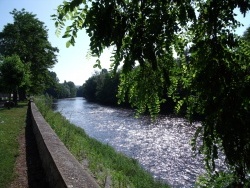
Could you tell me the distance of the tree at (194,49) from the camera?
2410 millimetres

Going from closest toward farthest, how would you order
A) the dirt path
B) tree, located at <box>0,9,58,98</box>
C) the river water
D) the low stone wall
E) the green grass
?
the low stone wall
the dirt path
the green grass
the river water
tree, located at <box>0,9,58,98</box>

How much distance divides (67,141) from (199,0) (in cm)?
1154

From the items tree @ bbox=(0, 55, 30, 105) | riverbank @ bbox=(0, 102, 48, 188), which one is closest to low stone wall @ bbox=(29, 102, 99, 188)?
riverbank @ bbox=(0, 102, 48, 188)

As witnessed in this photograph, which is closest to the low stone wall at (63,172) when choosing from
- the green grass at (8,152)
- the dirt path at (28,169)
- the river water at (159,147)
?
the dirt path at (28,169)

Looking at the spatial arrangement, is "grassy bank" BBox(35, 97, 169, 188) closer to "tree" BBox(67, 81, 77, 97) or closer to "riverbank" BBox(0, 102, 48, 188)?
"riverbank" BBox(0, 102, 48, 188)

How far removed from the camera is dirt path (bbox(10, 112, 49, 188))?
8438 millimetres

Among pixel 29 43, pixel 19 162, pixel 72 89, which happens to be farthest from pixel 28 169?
pixel 72 89

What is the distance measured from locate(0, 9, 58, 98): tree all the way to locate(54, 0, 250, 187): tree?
149ft

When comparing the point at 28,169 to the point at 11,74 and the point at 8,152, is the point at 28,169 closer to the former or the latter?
the point at 8,152

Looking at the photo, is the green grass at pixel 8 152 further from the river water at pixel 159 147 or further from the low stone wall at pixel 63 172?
the river water at pixel 159 147

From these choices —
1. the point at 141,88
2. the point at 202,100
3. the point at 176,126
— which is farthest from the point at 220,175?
the point at 176,126

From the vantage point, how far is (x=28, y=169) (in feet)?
32.1

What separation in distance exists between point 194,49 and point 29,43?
47.8m

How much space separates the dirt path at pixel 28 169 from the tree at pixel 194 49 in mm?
6611
